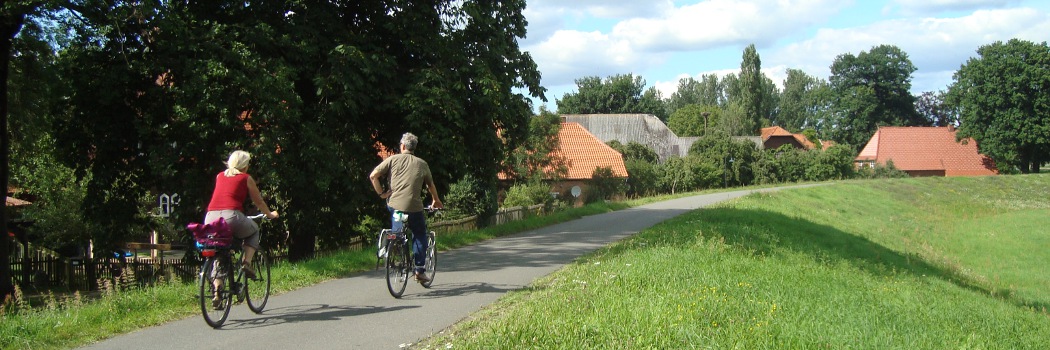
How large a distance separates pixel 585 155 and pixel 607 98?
50617 mm

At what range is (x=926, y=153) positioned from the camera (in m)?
78.2

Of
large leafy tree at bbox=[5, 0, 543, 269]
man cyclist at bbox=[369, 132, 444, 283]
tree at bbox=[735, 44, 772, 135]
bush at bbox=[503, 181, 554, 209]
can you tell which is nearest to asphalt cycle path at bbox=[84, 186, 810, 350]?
man cyclist at bbox=[369, 132, 444, 283]

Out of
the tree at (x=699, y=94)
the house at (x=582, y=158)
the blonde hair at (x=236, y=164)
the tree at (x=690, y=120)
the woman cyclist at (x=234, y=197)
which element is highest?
the tree at (x=699, y=94)

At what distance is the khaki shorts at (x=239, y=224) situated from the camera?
7.26 meters

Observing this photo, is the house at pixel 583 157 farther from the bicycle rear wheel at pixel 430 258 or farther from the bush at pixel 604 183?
the bicycle rear wheel at pixel 430 258

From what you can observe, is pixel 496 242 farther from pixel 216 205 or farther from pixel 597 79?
pixel 597 79

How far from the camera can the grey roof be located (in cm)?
7950

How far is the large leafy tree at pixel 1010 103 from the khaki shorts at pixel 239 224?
240ft

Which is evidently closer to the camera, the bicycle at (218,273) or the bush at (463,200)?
the bicycle at (218,273)

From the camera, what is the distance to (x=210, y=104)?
14.1 metres

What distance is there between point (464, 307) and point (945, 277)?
15.5 meters

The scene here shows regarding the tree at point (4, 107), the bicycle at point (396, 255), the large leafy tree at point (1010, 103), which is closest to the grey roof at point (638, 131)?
the large leafy tree at point (1010, 103)

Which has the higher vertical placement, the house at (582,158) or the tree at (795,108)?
the tree at (795,108)

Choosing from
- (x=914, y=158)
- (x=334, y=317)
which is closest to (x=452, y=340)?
(x=334, y=317)
